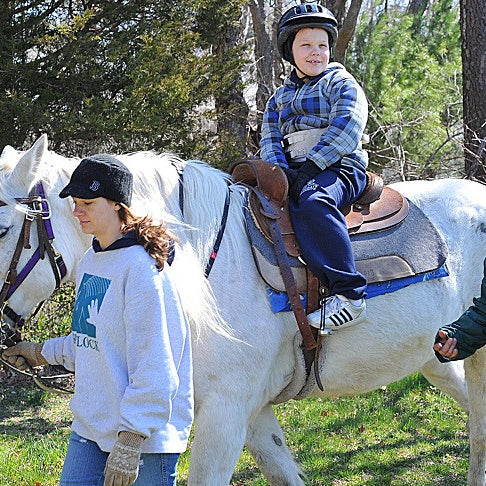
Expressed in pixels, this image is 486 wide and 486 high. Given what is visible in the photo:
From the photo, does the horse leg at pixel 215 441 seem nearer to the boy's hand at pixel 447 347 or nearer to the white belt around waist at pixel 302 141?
the boy's hand at pixel 447 347

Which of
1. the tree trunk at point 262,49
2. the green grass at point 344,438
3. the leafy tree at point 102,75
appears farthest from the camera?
the tree trunk at point 262,49

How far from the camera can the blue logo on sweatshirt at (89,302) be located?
7.96ft

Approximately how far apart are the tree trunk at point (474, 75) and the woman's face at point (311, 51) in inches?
160

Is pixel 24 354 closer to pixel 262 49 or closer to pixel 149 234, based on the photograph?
pixel 149 234

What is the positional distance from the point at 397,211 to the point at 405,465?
2.13 metres

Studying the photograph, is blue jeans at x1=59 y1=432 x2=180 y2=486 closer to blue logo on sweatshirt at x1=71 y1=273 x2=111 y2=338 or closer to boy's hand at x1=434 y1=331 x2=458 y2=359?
blue logo on sweatshirt at x1=71 y1=273 x2=111 y2=338

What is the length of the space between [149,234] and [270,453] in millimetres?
1649

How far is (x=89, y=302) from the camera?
246 centimetres

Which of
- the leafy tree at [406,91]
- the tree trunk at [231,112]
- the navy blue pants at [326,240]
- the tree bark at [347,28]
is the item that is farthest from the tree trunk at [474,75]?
the navy blue pants at [326,240]

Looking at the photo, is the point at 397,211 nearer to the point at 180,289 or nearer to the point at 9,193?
the point at 180,289

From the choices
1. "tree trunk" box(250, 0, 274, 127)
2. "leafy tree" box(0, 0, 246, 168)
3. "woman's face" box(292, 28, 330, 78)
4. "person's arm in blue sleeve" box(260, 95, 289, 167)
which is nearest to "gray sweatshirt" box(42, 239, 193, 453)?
"person's arm in blue sleeve" box(260, 95, 289, 167)

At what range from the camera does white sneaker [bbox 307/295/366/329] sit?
319cm

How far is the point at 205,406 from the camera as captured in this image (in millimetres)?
2973

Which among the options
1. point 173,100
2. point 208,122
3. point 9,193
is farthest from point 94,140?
point 9,193
